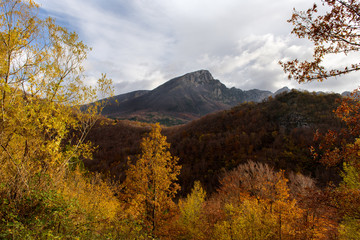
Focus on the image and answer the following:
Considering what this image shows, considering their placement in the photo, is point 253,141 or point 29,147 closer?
point 29,147

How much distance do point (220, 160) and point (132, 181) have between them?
108ft

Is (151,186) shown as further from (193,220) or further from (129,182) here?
(193,220)

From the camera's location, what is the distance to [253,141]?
41.1m

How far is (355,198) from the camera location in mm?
4828

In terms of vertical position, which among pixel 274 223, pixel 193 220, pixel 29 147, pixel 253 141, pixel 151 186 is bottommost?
pixel 193 220

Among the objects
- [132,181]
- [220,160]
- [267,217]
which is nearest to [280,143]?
[220,160]

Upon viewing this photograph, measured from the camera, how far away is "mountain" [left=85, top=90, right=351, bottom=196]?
34250 mm

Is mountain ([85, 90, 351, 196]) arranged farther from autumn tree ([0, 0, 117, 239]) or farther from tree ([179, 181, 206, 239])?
autumn tree ([0, 0, 117, 239])

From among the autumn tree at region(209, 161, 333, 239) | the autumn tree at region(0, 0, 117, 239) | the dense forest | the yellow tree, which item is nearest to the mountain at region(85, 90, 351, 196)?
the dense forest

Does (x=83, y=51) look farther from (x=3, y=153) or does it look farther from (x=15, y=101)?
(x=3, y=153)

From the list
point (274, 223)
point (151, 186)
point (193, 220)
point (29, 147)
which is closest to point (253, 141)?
point (193, 220)

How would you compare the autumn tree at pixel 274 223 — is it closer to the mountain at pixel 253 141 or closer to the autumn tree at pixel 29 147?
the autumn tree at pixel 29 147

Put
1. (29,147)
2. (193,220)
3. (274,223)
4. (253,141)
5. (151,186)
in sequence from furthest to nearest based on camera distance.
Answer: (253,141) < (193,220) < (274,223) < (151,186) < (29,147)

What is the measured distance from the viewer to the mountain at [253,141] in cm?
3425
